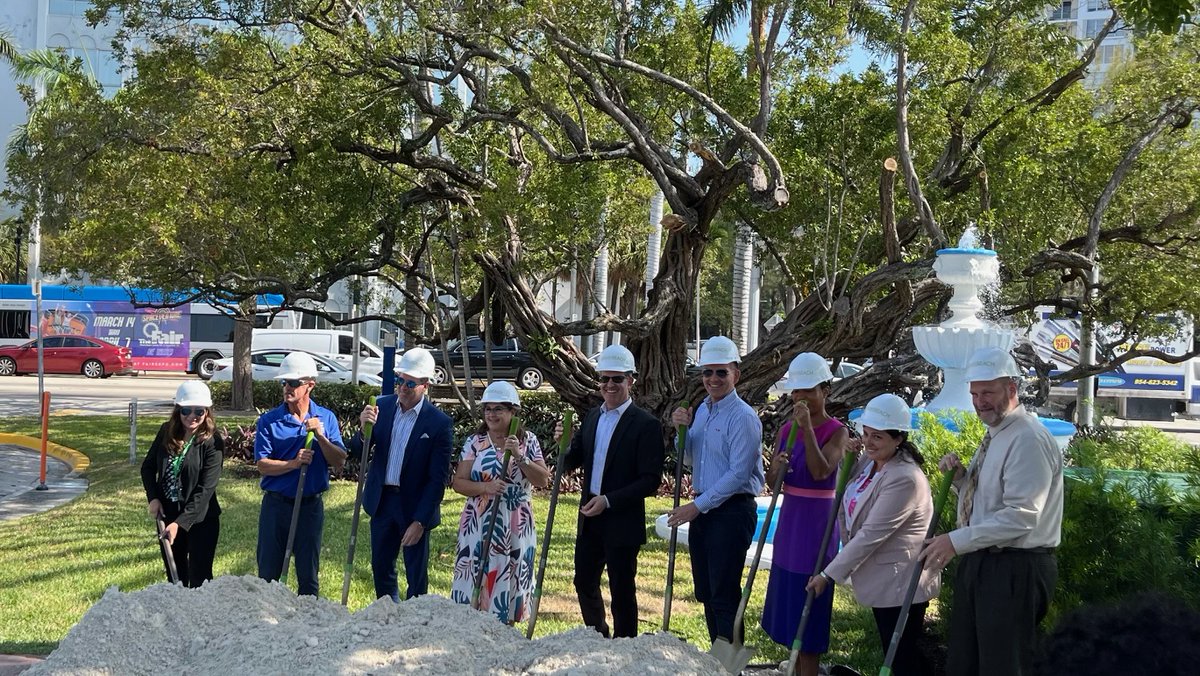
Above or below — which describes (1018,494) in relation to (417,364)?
below

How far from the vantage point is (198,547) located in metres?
6.51

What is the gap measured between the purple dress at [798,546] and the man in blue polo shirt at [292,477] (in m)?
2.58

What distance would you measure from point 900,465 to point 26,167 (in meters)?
13.1

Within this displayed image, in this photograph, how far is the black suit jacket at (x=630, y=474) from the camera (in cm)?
604

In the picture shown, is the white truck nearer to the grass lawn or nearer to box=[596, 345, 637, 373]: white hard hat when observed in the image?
the grass lawn

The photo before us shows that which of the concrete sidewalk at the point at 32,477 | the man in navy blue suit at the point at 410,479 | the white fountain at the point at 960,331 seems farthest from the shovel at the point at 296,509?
the concrete sidewalk at the point at 32,477

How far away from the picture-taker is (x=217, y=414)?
20953 mm

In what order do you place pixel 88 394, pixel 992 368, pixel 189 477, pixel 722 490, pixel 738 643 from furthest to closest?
pixel 88 394 < pixel 189 477 < pixel 722 490 < pixel 738 643 < pixel 992 368

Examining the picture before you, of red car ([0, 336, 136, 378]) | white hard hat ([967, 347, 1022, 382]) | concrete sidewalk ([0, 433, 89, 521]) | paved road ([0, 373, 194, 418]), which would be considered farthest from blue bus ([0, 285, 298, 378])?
white hard hat ([967, 347, 1022, 382])

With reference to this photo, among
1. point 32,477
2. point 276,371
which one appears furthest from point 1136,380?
point 32,477

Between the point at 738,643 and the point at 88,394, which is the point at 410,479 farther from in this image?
the point at 88,394

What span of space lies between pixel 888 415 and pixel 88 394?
2583 cm

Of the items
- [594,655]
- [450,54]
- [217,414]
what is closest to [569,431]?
[594,655]

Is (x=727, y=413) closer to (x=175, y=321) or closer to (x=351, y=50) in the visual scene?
(x=351, y=50)
